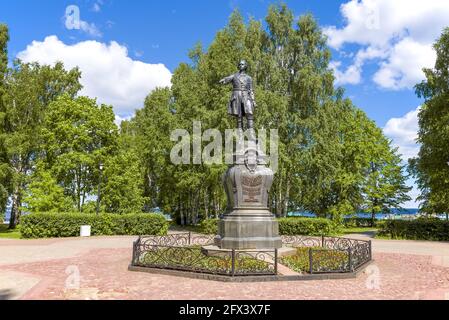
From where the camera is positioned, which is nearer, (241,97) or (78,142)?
(241,97)

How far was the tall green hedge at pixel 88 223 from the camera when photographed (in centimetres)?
2499

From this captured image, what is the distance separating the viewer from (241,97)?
52.5 feet

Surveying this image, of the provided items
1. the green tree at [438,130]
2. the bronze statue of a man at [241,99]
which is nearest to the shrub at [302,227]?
the green tree at [438,130]

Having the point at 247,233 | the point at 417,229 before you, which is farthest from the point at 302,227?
the point at 247,233

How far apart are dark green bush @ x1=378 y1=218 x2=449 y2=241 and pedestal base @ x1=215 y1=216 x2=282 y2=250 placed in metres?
16.8

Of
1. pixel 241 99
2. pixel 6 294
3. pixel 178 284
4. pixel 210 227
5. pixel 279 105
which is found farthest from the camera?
pixel 279 105

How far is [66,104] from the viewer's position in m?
31.7

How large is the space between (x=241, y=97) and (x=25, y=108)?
94.1 feet

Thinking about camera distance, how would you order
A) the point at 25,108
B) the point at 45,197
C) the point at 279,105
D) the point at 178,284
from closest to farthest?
the point at 178,284
the point at 45,197
the point at 279,105
the point at 25,108

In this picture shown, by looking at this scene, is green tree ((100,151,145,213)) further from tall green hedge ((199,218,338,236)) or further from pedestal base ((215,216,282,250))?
pedestal base ((215,216,282,250))

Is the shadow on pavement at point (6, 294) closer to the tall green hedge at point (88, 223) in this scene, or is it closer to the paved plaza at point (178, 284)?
the paved plaza at point (178, 284)

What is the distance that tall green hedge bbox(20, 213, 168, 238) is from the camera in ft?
82.0

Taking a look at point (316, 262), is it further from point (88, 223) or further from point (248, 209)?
point (88, 223)

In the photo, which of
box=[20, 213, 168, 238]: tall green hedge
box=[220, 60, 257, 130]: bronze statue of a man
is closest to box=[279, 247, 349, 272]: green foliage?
box=[220, 60, 257, 130]: bronze statue of a man
